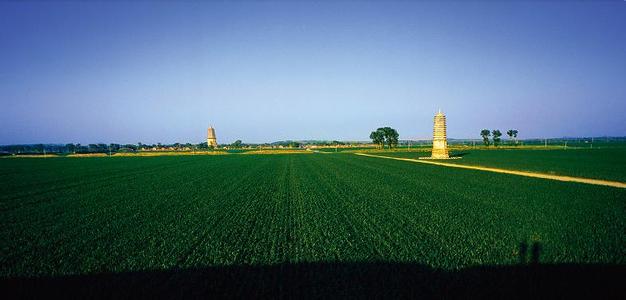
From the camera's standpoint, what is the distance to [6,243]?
9250 mm

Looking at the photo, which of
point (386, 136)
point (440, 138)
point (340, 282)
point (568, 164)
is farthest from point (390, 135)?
point (340, 282)

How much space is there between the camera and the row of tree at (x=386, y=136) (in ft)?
416

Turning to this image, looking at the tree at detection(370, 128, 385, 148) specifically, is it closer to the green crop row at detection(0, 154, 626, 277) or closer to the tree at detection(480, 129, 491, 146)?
the tree at detection(480, 129, 491, 146)

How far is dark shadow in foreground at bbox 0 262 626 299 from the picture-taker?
19.4 ft

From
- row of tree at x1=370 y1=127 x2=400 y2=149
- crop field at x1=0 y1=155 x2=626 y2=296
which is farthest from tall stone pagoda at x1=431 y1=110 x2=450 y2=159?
row of tree at x1=370 y1=127 x2=400 y2=149

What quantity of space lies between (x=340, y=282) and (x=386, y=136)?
4936 inches

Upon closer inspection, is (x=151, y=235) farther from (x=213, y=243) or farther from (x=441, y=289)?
(x=441, y=289)

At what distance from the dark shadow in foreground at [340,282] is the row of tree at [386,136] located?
122m

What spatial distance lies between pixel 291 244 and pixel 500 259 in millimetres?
4991

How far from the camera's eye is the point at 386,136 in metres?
128

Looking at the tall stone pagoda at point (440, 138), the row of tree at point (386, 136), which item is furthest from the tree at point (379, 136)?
the tall stone pagoda at point (440, 138)

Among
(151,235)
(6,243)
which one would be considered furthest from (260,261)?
(6,243)

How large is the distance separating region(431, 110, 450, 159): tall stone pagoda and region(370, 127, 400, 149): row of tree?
231 feet

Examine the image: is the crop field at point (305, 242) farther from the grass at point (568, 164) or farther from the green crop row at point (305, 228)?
the grass at point (568, 164)
